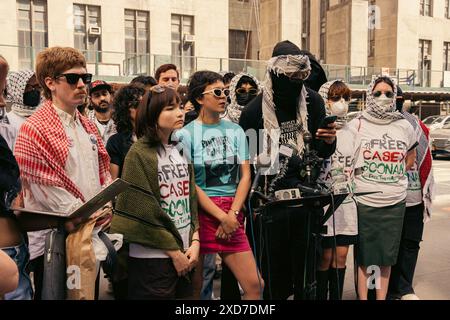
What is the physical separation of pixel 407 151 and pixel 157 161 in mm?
2287

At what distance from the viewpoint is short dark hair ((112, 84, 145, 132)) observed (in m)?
4.08

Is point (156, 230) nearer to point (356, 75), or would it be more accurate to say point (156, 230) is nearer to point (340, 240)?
point (340, 240)

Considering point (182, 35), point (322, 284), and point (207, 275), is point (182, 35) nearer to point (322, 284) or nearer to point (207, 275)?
point (207, 275)

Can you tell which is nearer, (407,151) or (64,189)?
(64,189)

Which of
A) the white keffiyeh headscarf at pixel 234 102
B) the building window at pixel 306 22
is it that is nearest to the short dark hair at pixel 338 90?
the white keffiyeh headscarf at pixel 234 102

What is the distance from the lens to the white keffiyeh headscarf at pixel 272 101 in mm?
3377

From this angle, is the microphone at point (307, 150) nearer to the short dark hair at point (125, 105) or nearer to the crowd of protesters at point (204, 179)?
the crowd of protesters at point (204, 179)

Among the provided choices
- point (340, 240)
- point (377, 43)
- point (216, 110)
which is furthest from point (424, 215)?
point (377, 43)

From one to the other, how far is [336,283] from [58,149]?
2.44 m

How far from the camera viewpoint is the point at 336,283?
3951 mm

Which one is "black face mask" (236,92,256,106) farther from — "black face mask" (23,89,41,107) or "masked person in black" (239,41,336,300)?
"black face mask" (23,89,41,107)

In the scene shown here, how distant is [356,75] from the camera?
2438 centimetres

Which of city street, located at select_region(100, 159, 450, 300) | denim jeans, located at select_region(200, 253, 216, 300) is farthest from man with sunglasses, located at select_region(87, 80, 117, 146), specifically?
denim jeans, located at select_region(200, 253, 216, 300)

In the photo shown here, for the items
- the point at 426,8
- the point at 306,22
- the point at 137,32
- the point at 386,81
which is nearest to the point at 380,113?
the point at 386,81
